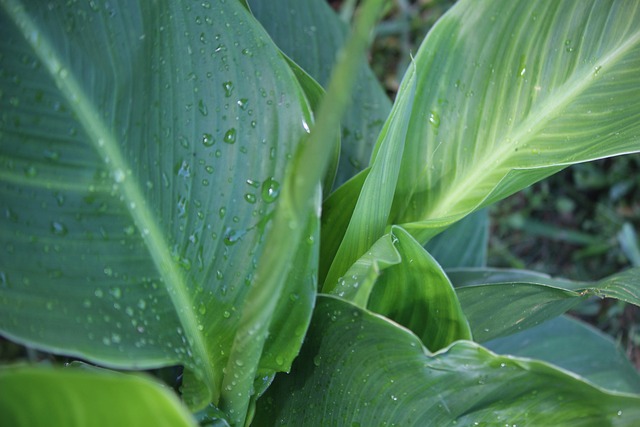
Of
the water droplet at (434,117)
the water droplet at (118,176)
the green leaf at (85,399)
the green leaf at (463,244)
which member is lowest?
the green leaf at (463,244)

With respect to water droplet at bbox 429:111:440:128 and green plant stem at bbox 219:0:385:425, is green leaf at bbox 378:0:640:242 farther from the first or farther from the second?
green plant stem at bbox 219:0:385:425

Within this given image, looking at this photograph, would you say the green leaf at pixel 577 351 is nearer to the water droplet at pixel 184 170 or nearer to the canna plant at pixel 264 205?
A: the canna plant at pixel 264 205

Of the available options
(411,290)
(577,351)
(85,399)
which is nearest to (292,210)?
(85,399)

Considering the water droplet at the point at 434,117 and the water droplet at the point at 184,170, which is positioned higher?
the water droplet at the point at 434,117

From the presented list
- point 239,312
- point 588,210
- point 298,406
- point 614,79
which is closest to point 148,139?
point 239,312

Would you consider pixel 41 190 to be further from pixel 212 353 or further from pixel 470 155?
pixel 470 155

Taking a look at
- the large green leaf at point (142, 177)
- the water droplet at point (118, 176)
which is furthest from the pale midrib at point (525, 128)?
the water droplet at point (118, 176)

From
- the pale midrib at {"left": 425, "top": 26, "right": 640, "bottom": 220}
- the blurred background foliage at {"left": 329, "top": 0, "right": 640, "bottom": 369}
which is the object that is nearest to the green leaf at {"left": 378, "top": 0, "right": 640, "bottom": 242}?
the pale midrib at {"left": 425, "top": 26, "right": 640, "bottom": 220}
